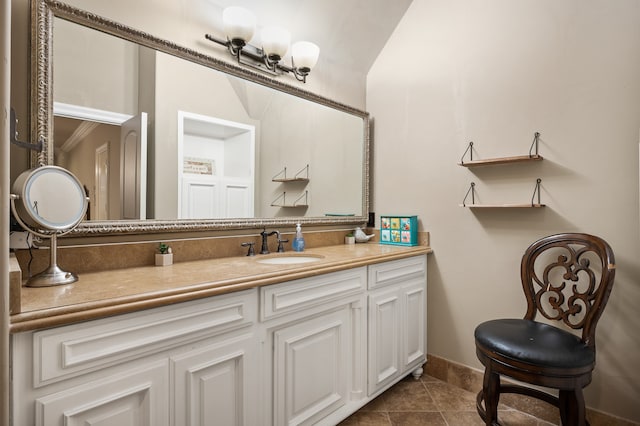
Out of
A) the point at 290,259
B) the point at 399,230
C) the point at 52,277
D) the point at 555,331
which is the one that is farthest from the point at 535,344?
the point at 52,277

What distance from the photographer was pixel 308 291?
1.48 meters

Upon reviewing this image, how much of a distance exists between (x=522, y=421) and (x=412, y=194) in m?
1.43

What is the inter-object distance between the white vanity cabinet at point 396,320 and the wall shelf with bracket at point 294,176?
2.42ft

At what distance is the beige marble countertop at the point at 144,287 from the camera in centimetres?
85

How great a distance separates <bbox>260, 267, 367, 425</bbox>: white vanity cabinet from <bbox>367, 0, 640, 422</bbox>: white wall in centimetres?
83

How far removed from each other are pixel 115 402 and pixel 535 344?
1.55 metres

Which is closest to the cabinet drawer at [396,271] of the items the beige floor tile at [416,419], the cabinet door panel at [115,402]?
the beige floor tile at [416,419]

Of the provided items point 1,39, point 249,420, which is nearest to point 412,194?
point 249,420

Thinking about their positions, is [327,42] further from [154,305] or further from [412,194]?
[154,305]

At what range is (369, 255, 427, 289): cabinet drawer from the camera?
1.83 meters

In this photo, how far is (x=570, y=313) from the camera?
1654 millimetres

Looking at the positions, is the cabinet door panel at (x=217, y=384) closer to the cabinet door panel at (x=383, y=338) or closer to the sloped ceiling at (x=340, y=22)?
the cabinet door panel at (x=383, y=338)

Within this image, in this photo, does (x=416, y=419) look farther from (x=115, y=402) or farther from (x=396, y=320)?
(x=115, y=402)

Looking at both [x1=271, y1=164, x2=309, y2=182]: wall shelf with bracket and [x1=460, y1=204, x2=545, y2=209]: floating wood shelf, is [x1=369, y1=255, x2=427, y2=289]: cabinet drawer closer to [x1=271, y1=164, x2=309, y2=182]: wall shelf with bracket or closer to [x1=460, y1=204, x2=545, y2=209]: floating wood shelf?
[x1=460, y1=204, x2=545, y2=209]: floating wood shelf
